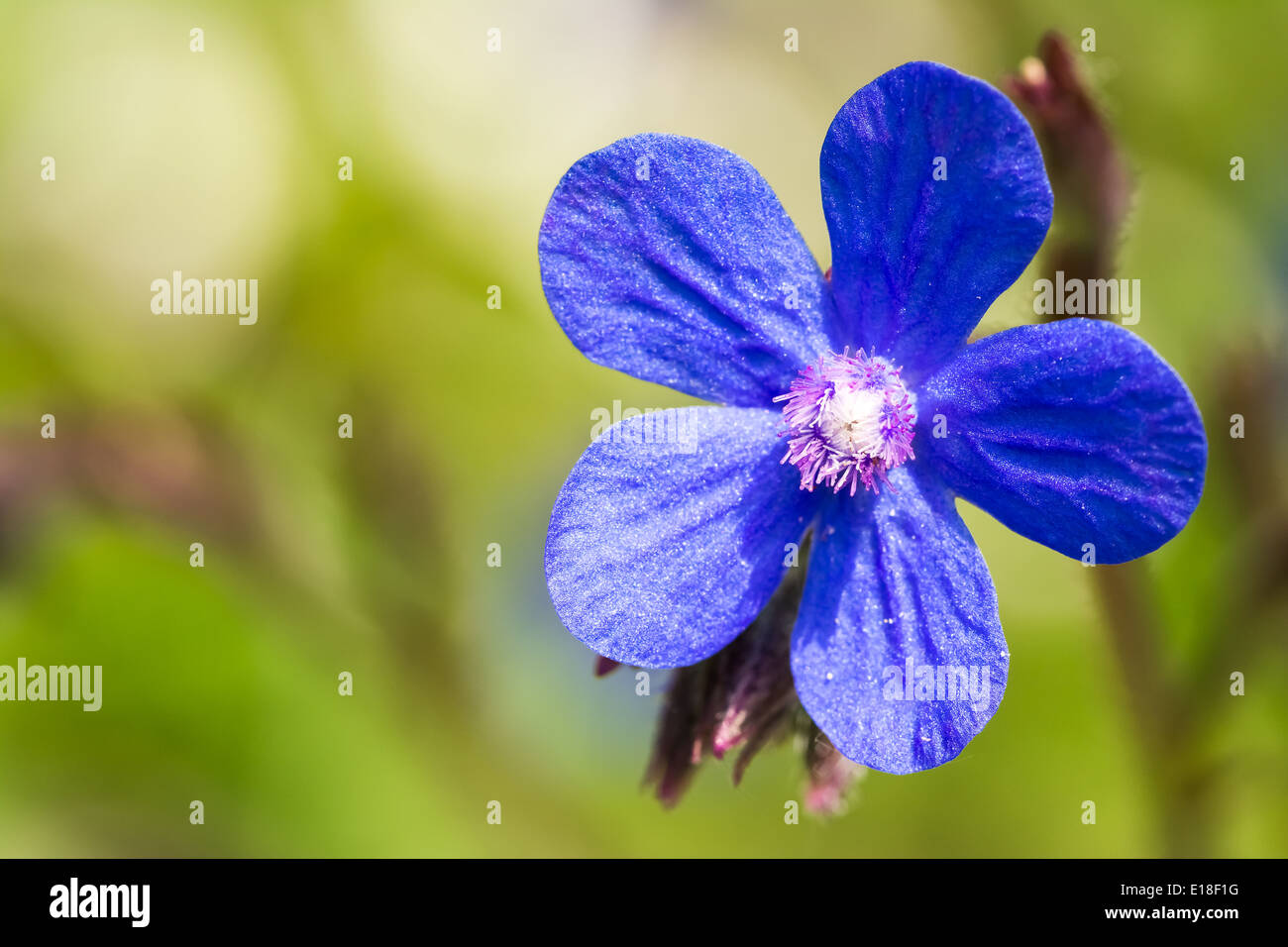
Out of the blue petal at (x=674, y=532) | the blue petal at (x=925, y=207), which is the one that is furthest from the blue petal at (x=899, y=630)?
the blue petal at (x=925, y=207)

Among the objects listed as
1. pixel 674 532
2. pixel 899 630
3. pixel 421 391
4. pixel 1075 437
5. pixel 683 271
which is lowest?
pixel 899 630

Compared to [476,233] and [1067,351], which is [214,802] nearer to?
[476,233]

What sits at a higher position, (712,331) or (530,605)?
(712,331)

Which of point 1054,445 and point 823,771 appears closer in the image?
point 1054,445

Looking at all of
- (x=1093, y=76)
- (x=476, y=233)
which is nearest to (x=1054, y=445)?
(x=1093, y=76)

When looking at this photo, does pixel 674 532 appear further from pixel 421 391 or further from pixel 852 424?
pixel 421 391

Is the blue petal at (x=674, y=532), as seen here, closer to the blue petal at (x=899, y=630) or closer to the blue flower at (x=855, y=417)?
the blue flower at (x=855, y=417)

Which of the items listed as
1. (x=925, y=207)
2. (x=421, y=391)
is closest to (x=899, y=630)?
(x=925, y=207)
